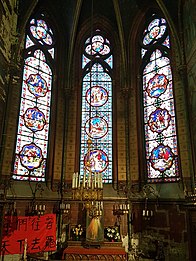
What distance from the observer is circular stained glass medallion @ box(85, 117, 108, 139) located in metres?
12.2

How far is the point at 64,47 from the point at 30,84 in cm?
331

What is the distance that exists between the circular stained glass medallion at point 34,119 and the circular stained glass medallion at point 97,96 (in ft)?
8.62

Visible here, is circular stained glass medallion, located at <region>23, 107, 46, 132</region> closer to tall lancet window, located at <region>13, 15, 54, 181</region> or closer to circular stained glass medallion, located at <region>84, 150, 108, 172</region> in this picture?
tall lancet window, located at <region>13, 15, 54, 181</region>

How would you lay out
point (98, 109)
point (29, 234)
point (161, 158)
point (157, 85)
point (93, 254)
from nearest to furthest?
point (93, 254) → point (29, 234) → point (161, 158) → point (157, 85) → point (98, 109)

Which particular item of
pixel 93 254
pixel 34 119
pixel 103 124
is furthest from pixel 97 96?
pixel 93 254

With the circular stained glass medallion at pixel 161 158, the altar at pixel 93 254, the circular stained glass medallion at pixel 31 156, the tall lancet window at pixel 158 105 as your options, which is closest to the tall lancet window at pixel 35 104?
the circular stained glass medallion at pixel 31 156

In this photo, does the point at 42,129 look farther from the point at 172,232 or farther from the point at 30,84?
the point at 172,232

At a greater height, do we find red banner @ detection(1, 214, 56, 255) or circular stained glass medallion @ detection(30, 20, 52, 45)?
circular stained glass medallion @ detection(30, 20, 52, 45)

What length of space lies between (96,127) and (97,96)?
174cm

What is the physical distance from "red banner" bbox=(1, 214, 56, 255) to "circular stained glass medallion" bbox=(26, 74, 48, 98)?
5.64m

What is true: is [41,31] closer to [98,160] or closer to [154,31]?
[154,31]

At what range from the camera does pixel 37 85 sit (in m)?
12.0

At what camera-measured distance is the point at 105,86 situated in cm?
1317

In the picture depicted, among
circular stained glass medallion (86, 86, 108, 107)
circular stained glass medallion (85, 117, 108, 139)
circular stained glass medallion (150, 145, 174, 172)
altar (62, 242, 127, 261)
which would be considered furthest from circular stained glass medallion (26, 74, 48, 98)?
altar (62, 242, 127, 261)
